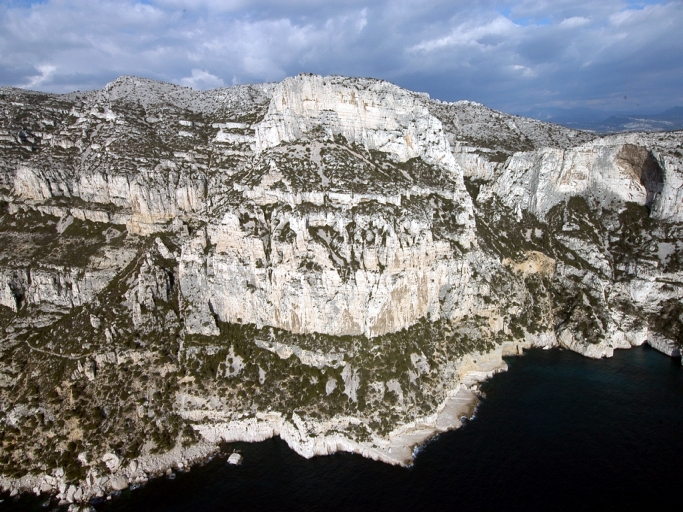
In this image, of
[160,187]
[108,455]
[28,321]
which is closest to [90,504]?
[108,455]

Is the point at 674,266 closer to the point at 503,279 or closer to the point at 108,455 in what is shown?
the point at 503,279

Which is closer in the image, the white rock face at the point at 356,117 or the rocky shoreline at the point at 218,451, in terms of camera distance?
the rocky shoreline at the point at 218,451

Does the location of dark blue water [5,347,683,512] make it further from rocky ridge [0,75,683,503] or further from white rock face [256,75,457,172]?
white rock face [256,75,457,172]

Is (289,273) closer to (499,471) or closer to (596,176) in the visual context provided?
(499,471)

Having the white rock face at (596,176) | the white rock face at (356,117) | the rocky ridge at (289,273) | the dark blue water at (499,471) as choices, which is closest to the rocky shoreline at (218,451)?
the rocky ridge at (289,273)

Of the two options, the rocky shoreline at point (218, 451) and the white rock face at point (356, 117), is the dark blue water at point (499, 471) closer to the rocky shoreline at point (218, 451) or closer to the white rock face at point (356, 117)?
the rocky shoreline at point (218, 451)

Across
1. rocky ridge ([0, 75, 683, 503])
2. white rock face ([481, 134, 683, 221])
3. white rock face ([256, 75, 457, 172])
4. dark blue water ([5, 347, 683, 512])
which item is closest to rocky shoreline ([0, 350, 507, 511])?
rocky ridge ([0, 75, 683, 503])

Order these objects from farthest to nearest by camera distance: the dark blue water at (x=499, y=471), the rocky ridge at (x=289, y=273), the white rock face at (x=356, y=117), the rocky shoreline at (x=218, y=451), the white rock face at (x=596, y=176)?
1. the white rock face at (x=596, y=176)
2. the white rock face at (x=356, y=117)
3. the rocky ridge at (x=289, y=273)
4. the rocky shoreline at (x=218, y=451)
5. the dark blue water at (x=499, y=471)
